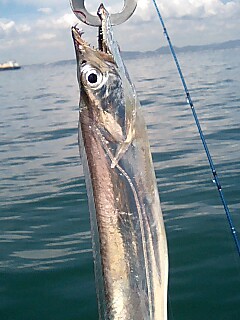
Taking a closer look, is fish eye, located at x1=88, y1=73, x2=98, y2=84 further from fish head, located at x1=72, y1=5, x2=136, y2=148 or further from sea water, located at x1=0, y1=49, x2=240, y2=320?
sea water, located at x1=0, y1=49, x2=240, y2=320

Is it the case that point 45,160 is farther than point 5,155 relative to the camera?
No

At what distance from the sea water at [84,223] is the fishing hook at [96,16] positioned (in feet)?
11.0

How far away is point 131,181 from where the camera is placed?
1.88 metres

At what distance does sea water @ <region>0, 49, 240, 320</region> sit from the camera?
5469 mm

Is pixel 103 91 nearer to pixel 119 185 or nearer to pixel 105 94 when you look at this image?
pixel 105 94

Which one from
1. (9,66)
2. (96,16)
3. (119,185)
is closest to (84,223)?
(96,16)

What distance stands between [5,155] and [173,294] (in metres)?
9.78

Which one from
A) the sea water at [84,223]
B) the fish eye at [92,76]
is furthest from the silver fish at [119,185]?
the sea water at [84,223]

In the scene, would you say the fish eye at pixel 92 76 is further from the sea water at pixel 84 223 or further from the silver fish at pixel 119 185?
the sea water at pixel 84 223

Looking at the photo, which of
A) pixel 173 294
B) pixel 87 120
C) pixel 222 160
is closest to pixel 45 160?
pixel 222 160

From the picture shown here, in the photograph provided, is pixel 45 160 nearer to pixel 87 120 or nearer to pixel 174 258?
pixel 174 258

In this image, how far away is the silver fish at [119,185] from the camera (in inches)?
74.4

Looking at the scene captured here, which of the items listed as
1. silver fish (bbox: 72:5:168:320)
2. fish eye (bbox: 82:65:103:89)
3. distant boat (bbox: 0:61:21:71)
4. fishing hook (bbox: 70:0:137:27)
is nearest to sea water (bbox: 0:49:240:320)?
silver fish (bbox: 72:5:168:320)

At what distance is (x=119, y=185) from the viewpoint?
1880mm
